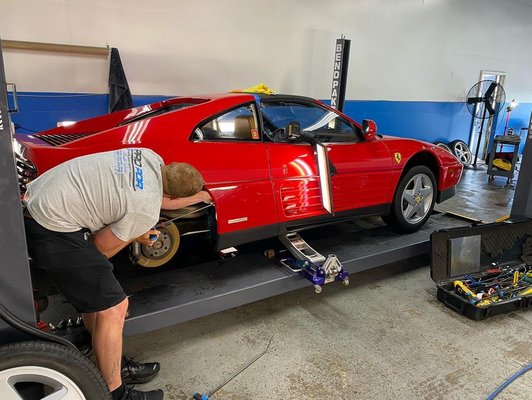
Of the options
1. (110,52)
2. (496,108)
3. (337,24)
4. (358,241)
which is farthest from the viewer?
(496,108)

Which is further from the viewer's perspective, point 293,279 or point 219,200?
point 293,279

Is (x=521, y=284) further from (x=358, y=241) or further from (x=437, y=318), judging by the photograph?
(x=358, y=241)

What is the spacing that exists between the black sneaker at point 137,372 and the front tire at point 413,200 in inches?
97.4

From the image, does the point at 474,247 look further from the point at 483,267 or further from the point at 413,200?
the point at 413,200

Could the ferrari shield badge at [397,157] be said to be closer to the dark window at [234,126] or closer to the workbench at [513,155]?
the dark window at [234,126]

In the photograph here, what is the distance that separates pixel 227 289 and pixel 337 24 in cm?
606

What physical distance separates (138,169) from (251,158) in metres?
1.01

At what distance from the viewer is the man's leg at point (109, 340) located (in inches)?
71.1

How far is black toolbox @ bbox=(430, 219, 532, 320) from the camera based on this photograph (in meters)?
3.03

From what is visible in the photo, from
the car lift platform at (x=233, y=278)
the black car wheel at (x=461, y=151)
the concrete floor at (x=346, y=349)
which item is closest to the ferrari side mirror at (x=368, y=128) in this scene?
the car lift platform at (x=233, y=278)

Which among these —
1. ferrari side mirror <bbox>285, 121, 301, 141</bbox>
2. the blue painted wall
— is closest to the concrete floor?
ferrari side mirror <bbox>285, 121, 301, 141</bbox>

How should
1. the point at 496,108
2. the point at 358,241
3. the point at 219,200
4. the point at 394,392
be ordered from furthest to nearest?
1. the point at 496,108
2. the point at 358,241
3. the point at 219,200
4. the point at 394,392

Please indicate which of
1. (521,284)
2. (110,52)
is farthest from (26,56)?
(521,284)

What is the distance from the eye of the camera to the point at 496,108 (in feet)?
33.0
